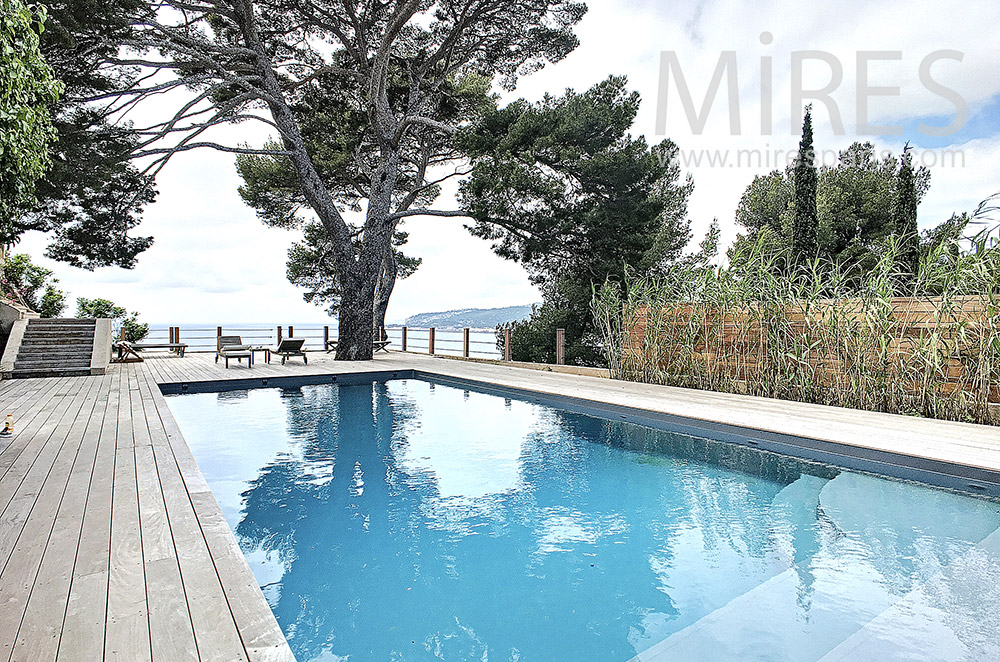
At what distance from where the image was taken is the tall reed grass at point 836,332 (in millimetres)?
4711

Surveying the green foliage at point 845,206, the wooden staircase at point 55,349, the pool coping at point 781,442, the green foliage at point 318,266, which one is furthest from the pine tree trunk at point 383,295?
the green foliage at point 845,206

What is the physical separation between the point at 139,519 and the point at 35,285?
13902mm

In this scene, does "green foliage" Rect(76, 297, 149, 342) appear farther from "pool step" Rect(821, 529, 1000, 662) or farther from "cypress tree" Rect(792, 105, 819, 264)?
"cypress tree" Rect(792, 105, 819, 264)

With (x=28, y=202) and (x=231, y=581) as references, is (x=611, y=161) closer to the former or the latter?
(x=28, y=202)

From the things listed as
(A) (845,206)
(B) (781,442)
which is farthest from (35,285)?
(A) (845,206)

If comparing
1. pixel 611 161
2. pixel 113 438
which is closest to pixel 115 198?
pixel 113 438

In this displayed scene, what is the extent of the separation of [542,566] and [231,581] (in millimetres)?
1485

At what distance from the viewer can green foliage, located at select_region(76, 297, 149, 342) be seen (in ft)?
41.5

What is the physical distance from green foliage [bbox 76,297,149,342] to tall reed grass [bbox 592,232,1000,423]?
439 inches

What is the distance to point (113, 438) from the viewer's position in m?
4.23

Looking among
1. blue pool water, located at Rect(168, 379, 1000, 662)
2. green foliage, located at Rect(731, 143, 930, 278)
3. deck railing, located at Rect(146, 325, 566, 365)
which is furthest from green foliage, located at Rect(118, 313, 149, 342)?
green foliage, located at Rect(731, 143, 930, 278)

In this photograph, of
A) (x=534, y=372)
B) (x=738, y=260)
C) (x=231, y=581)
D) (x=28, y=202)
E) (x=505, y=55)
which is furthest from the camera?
(x=505, y=55)

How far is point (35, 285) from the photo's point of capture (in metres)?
13.1

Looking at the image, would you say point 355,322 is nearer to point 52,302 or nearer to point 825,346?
point 52,302
